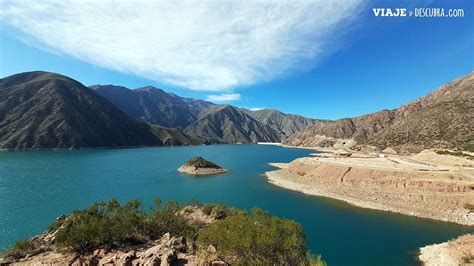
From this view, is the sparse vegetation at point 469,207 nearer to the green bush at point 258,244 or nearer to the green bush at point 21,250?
the green bush at point 258,244

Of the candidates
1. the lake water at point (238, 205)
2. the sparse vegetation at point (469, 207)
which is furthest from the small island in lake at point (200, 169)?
the sparse vegetation at point (469, 207)

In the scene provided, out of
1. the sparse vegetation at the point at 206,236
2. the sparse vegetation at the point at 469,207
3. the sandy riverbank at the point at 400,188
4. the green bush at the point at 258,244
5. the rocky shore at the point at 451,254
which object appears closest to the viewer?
the green bush at the point at 258,244

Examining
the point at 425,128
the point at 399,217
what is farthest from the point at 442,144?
the point at 399,217

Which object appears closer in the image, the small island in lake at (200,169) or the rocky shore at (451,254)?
the rocky shore at (451,254)

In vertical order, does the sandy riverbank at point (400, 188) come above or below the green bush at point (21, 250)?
above

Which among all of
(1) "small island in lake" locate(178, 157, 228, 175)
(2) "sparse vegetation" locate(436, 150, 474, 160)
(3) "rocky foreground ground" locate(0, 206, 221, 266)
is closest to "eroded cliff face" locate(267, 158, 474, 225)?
(2) "sparse vegetation" locate(436, 150, 474, 160)

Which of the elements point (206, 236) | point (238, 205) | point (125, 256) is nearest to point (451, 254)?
point (206, 236)
